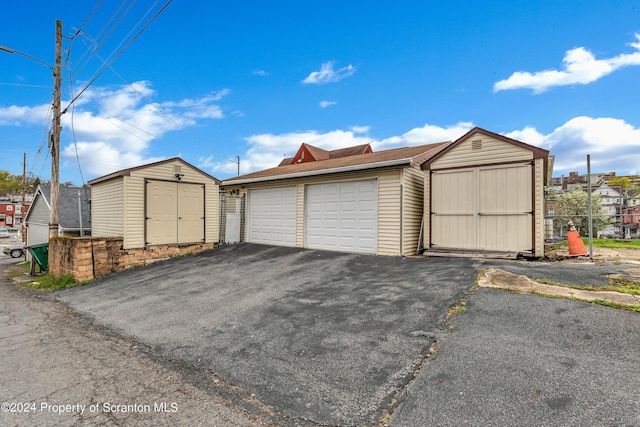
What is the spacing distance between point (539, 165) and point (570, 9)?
16.0 ft

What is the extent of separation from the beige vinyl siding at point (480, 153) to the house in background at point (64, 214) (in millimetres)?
14926

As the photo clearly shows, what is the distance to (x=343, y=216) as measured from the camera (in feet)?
32.4

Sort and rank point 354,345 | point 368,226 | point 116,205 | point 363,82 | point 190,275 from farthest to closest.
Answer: point 363,82 < point 116,205 < point 368,226 < point 190,275 < point 354,345

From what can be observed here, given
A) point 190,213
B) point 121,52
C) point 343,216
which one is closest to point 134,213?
point 190,213

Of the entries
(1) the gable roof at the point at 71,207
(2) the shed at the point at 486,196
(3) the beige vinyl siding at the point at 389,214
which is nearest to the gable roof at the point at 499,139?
(2) the shed at the point at 486,196

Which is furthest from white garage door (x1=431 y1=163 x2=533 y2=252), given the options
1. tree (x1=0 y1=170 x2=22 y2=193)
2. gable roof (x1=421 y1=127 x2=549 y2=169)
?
tree (x1=0 y1=170 x2=22 y2=193)

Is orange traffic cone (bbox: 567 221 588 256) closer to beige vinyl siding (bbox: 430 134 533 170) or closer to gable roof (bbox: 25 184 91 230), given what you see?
beige vinyl siding (bbox: 430 134 533 170)


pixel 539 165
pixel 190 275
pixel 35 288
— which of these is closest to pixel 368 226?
pixel 539 165

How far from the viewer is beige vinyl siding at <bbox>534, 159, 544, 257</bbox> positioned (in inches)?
290

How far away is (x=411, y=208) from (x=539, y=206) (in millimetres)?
3028

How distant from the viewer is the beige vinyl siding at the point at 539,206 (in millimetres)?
7375

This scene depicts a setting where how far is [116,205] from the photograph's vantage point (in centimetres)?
1082

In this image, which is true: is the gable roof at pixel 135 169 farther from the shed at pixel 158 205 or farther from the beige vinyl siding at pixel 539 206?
the beige vinyl siding at pixel 539 206

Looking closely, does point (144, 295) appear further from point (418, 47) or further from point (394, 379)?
point (418, 47)
